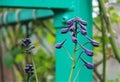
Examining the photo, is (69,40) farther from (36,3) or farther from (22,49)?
(22,49)

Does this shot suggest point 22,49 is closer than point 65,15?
No

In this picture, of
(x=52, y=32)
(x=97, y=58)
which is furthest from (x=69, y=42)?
(x=52, y=32)

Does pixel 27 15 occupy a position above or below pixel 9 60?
above

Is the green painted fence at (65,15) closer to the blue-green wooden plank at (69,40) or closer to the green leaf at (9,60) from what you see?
the blue-green wooden plank at (69,40)

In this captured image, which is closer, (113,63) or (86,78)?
(86,78)

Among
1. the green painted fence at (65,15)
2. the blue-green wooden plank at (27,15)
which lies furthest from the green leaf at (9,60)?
the green painted fence at (65,15)

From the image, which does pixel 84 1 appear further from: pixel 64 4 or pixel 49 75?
pixel 49 75

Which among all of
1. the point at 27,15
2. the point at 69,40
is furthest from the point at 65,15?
the point at 27,15

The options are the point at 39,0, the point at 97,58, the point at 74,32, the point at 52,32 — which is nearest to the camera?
the point at 74,32

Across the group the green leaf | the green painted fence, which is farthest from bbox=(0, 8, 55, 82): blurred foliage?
the green painted fence

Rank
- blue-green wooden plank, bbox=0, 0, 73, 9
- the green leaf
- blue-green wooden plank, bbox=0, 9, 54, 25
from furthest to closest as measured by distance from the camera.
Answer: the green leaf
blue-green wooden plank, bbox=0, 9, 54, 25
blue-green wooden plank, bbox=0, 0, 73, 9

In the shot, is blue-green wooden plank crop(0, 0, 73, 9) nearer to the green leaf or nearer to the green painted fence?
the green painted fence
